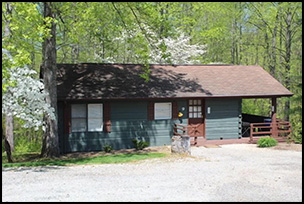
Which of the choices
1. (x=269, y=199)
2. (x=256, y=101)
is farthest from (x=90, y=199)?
(x=256, y=101)

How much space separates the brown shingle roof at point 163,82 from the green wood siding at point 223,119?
72cm

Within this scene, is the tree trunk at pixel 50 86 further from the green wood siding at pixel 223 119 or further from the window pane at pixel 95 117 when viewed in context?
the green wood siding at pixel 223 119

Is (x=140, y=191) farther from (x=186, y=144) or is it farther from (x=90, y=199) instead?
(x=186, y=144)

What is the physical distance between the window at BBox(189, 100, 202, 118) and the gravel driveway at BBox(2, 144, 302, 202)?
484 cm

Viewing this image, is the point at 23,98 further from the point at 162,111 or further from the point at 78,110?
A: the point at 162,111

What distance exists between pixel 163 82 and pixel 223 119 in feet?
12.8

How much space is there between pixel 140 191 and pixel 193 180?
2007mm

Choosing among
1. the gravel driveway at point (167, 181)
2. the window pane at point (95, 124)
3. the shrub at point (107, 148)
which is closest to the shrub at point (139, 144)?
the shrub at point (107, 148)

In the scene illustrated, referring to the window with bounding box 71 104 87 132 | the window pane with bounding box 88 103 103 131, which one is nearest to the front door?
the window pane with bounding box 88 103 103 131

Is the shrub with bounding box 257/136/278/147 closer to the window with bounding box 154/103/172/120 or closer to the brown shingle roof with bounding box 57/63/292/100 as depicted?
the brown shingle roof with bounding box 57/63/292/100

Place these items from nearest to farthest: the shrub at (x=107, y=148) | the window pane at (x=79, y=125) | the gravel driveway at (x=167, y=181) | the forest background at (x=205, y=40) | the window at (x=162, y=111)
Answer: the gravel driveway at (x=167, y=181), the shrub at (x=107, y=148), the window pane at (x=79, y=125), the window at (x=162, y=111), the forest background at (x=205, y=40)

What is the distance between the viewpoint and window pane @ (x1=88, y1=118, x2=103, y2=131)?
17.0m

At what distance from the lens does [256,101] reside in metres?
34.9

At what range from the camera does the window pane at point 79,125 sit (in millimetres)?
16844
